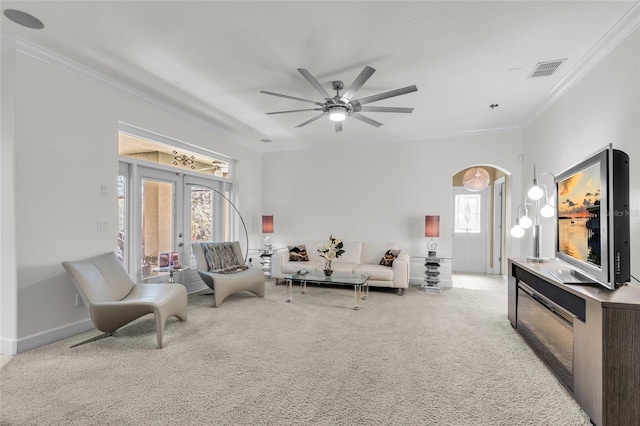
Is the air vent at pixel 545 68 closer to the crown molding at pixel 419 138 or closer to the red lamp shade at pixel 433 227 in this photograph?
the crown molding at pixel 419 138

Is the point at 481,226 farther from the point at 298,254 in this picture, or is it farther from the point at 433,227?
the point at 298,254

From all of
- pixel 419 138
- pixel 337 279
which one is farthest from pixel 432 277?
pixel 419 138

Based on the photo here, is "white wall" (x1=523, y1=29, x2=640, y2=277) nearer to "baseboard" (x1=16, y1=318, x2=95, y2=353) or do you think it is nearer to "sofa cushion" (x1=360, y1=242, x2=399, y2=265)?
"sofa cushion" (x1=360, y1=242, x2=399, y2=265)

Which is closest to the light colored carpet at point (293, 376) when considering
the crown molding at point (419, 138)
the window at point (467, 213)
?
the crown molding at point (419, 138)

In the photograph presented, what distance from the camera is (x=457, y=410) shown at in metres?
2.05

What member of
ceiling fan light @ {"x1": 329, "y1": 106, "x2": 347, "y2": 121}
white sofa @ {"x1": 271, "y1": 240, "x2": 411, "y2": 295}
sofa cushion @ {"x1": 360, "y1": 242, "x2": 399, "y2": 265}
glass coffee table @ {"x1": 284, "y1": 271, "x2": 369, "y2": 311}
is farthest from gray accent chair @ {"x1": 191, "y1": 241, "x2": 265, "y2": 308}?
Answer: ceiling fan light @ {"x1": 329, "y1": 106, "x2": 347, "y2": 121}

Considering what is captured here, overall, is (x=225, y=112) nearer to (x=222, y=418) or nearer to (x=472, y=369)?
(x=222, y=418)

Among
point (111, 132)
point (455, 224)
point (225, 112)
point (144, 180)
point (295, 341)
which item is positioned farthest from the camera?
point (455, 224)

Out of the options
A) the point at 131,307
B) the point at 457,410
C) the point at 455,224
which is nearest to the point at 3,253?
the point at 131,307

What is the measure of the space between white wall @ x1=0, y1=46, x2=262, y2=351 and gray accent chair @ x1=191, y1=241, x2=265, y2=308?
1.17 meters

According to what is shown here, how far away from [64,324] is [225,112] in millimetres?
3270

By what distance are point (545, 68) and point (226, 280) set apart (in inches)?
176

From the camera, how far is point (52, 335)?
10.4ft

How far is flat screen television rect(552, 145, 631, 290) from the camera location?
2.02m
